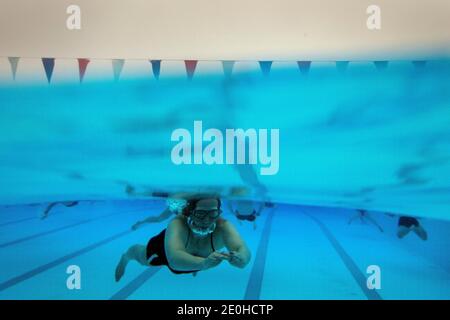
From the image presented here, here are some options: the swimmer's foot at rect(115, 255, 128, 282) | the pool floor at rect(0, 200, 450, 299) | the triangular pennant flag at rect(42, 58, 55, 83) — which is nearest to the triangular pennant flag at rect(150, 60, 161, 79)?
the triangular pennant flag at rect(42, 58, 55, 83)

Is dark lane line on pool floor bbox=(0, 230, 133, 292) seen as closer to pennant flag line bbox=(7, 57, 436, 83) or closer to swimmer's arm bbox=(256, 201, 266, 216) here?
swimmer's arm bbox=(256, 201, 266, 216)

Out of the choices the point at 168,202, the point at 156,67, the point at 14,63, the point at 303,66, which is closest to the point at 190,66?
the point at 156,67

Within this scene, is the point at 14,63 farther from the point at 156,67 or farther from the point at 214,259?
the point at 214,259

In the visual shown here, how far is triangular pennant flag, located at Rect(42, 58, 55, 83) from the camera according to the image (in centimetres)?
204

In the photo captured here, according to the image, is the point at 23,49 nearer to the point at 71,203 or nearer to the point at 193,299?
the point at 71,203

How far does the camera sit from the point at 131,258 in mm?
2086

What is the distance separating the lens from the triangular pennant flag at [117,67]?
204 centimetres

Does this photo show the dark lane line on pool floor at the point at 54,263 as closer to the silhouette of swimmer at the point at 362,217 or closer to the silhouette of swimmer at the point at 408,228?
the silhouette of swimmer at the point at 362,217

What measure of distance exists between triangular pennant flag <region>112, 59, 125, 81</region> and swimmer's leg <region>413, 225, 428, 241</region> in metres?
1.35

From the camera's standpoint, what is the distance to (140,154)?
205 centimetres

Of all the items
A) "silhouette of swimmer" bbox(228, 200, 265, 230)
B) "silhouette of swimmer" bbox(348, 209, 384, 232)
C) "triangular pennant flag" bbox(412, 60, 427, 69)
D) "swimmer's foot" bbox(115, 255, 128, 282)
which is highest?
"triangular pennant flag" bbox(412, 60, 427, 69)

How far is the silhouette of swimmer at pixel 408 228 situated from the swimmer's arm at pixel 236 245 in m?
0.62
